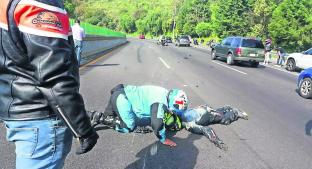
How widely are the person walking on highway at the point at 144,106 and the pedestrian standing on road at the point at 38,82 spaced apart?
292cm

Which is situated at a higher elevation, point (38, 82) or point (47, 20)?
point (47, 20)

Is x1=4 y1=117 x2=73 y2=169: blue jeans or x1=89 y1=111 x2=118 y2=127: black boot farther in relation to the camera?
x1=89 y1=111 x2=118 y2=127: black boot

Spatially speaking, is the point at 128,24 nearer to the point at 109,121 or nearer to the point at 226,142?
the point at 109,121

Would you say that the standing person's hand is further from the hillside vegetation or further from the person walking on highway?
the hillside vegetation

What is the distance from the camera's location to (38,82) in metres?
2.04

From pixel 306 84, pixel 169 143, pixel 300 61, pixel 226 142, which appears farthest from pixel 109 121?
pixel 300 61

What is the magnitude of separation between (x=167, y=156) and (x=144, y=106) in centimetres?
87

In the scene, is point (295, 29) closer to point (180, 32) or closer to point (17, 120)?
point (17, 120)

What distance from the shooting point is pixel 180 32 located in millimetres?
96562

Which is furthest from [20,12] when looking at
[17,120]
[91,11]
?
[91,11]

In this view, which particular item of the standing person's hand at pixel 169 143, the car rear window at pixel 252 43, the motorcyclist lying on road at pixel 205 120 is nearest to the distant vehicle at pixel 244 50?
the car rear window at pixel 252 43

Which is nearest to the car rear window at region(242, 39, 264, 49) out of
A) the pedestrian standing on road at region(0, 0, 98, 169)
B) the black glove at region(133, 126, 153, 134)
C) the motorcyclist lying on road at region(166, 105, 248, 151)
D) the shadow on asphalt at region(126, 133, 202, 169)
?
the motorcyclist lying on road at region(166, 105, 248, 151)

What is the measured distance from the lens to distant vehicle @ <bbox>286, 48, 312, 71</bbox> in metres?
19.1

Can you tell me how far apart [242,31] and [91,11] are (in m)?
102
